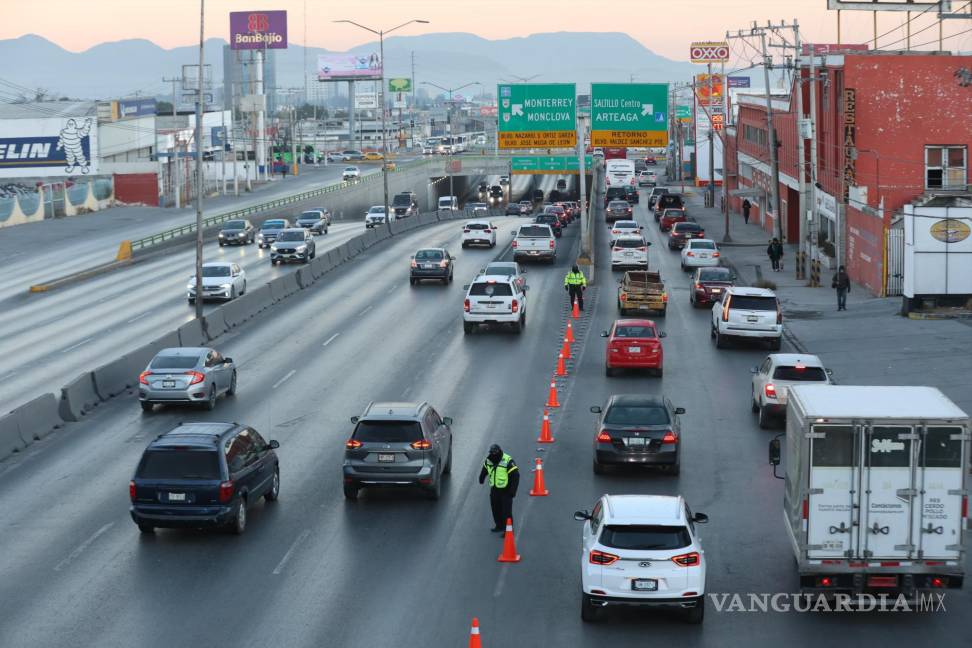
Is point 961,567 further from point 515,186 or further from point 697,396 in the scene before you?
point 515,186

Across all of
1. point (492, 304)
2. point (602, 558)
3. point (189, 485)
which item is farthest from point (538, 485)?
point (492, 304)

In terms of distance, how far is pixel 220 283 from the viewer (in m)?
52.4

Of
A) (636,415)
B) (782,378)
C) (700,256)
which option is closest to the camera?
(636,415)

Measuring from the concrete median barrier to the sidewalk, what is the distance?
1862 centimetres

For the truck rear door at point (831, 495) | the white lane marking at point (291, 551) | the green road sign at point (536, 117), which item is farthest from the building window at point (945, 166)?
the truck rear door at point (831, 495)

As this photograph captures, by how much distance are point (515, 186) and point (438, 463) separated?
6078 inches

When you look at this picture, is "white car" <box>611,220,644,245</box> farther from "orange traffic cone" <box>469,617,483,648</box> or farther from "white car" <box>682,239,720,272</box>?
"orange traffic cone" <box>469,617,483,648</box>

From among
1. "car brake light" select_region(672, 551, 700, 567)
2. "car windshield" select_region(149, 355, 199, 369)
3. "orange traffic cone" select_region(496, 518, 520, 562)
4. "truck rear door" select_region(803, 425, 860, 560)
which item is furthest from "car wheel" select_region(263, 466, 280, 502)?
"truck rear door" select_region(803, 425, 860, 560)

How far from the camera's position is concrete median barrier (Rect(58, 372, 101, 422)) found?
3148cm

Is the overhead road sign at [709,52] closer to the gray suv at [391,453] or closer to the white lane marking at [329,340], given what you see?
the white lane marking at [329,340]

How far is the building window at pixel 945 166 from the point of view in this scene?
54.3 metres

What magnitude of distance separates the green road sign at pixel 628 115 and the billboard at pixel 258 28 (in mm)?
103201

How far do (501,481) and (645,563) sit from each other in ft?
16.5

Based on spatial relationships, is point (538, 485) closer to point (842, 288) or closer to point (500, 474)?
point (500, 474)
